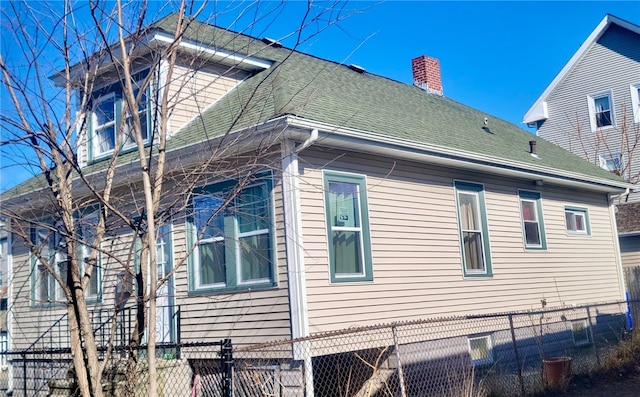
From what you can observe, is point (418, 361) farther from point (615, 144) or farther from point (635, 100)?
point (615, 144)

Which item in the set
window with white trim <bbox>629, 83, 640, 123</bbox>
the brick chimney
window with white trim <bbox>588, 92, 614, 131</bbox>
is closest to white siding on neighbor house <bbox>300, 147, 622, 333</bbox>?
the brick chimney

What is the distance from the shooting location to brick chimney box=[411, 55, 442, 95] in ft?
60.6

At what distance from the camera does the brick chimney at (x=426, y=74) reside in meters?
18.5

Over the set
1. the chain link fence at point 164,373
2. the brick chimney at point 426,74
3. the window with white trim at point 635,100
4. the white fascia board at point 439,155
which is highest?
the window with white trim at point 635,100

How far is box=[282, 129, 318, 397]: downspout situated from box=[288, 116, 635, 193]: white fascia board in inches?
19.4

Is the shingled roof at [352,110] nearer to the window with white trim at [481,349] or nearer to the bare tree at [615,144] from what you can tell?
the window with white trim at [481,349]

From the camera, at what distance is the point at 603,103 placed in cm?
2794

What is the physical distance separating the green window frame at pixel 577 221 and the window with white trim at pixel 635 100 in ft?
40.5

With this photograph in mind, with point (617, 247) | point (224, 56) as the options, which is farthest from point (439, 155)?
point (617, 247)

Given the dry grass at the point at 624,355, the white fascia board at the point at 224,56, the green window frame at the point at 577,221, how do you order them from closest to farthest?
the white fascia board at the point at 224,56 < the dry grass at the point at 624,355 < the green window frame at the point at 577,221

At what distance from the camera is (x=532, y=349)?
1276 cm

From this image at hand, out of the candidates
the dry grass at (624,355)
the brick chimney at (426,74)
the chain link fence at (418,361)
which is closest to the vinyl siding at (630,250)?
the brick chimney at (426,74)

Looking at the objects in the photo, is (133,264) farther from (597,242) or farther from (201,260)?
(597,242)

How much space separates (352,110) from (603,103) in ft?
65.9
